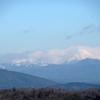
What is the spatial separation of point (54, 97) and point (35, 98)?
3056mm

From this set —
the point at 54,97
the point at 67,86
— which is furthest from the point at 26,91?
the point at 67,86

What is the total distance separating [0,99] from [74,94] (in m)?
12.0

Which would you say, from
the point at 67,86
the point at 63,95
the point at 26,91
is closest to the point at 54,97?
the point at 63,95

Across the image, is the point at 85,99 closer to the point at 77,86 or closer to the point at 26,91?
the point at 26,91

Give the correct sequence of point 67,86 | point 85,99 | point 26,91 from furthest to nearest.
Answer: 1. point 67,86
2. point 26,91
3. point 85,99

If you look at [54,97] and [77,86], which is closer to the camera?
[54,97]

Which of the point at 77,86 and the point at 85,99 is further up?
the point at 77,86

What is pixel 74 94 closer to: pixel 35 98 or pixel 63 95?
pixel 63 95

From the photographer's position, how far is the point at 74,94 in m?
66.0

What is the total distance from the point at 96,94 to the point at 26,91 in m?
12.1

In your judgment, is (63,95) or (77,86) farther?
(77,86)

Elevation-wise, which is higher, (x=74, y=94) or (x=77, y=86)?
(x=77, y=86)

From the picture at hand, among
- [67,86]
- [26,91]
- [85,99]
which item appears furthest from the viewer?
[67,86]

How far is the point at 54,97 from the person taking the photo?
213ft
